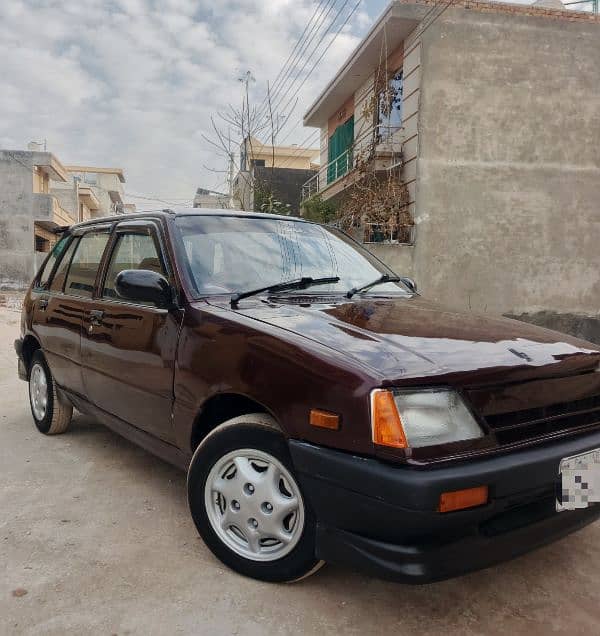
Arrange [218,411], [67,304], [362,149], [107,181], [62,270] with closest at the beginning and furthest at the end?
[218,411]
[67,304]
[62,270]
[362,149]
[107,181]

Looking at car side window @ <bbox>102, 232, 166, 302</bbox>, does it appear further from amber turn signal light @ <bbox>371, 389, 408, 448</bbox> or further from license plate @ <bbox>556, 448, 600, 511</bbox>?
license plate @ <bbox>556, 448, 600, 511</bbox>

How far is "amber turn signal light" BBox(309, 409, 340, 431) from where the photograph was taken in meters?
2.07

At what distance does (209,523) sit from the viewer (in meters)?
2.60

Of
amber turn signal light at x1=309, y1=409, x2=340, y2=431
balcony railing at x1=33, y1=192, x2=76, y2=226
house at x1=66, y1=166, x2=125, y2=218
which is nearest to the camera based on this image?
amber turn signal light at x1=309, y1=409, x2=340, y2=431

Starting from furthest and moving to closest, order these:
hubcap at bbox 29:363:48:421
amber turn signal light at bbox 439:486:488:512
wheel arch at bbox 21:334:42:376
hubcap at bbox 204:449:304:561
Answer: wheel arch at bbox 21:334:42:376
hubcap at bbox 29:363:48:421
hubcap at bbox 204:449:304:561
amber turn signal light at bbox 439:486:488:512

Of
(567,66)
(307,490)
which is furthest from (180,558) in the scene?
(567,66)

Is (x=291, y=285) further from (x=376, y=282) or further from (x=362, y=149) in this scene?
(x=362, y=149)

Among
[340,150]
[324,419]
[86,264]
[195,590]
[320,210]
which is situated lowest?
[195,590]

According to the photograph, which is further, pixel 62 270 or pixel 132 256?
pixel 62 270

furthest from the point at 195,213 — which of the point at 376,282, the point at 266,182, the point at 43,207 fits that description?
the point at 43,207

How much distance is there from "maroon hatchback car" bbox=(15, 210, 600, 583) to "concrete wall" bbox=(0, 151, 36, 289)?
95.2 ft

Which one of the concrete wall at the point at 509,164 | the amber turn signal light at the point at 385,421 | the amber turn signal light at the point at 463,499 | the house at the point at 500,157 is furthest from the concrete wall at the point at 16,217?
the amber turn signal light at the point at 463,499

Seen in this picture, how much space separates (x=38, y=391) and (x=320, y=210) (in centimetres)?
1115

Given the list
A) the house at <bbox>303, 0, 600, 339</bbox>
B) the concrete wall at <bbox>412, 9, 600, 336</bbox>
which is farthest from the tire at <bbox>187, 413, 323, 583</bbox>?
the concrete wall at <bbox>412, 9, 600, 336</bbox>
